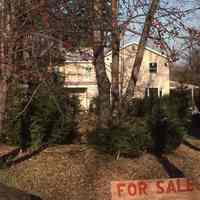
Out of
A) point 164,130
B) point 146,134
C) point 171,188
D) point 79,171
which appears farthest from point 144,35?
point 171,188

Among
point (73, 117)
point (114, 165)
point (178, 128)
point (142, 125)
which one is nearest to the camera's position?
point (114, 165)

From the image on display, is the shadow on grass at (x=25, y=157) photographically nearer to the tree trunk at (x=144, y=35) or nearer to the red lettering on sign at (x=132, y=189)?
the tree trunk at (x=144, y=35)

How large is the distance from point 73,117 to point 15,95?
7.47 feet

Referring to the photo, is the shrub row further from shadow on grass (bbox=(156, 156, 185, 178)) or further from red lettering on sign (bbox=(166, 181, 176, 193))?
red lettering on sign (bbox=(166, 181, 176, 193))

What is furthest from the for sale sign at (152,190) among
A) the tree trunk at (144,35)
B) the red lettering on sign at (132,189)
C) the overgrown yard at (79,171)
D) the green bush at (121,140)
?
the green bush at (121,140)

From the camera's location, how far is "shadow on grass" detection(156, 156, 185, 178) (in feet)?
35.1

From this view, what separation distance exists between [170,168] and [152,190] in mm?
5049

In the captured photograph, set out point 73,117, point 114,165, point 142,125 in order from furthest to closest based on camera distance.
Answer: point 73,117, point 142,125, point 114,165

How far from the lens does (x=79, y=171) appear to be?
10227mm

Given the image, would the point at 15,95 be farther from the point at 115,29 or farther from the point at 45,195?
the point at 115,29

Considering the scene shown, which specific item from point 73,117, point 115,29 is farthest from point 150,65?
point 115,29

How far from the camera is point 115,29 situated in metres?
7.49

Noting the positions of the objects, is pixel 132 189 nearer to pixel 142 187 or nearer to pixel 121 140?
pixel 142 187

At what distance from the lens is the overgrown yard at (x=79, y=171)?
9383 mm
